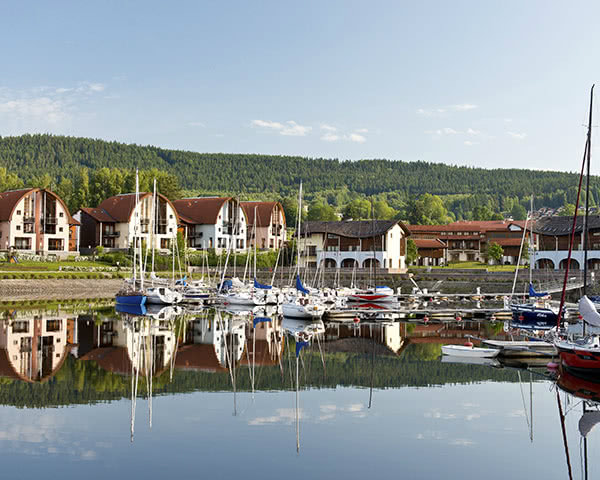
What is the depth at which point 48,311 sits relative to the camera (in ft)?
183

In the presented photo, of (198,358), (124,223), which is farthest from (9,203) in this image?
(198,358)

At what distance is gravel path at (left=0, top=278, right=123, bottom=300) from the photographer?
71.0 metres

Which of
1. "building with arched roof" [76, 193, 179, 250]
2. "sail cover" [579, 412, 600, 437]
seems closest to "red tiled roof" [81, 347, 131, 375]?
"sail cover" [579, 412, 600, 437]

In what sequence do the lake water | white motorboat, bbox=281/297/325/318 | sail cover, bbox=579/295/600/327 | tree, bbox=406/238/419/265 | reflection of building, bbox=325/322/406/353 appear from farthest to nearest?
tree, bbox=406/238/419/265 → white motorboat, bbox=281/297/325/318 → reflection of building, bbox=325/322/406/353 → sail cover, bbox=579/295/600/327 → the lake water

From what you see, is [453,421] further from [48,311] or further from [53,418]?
[48,311]

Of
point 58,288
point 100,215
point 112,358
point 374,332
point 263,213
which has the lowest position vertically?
point 58,288

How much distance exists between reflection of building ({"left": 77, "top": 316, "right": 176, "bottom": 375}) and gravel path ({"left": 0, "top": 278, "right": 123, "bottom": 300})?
23420mm

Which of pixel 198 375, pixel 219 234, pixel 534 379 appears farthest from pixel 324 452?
pixel 219 234

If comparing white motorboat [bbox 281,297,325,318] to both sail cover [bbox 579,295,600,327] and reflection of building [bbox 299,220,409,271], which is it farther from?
reflection of building [bbox 299,220,409,271]

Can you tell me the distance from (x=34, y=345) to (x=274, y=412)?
1927 cm

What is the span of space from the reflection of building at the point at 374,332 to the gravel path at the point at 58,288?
3548 cm

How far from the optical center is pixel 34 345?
36906mm

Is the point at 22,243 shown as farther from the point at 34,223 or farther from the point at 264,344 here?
the point at 264,344

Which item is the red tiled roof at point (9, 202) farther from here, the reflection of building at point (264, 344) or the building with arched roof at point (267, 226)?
the reflection of building at point (264, 344)
